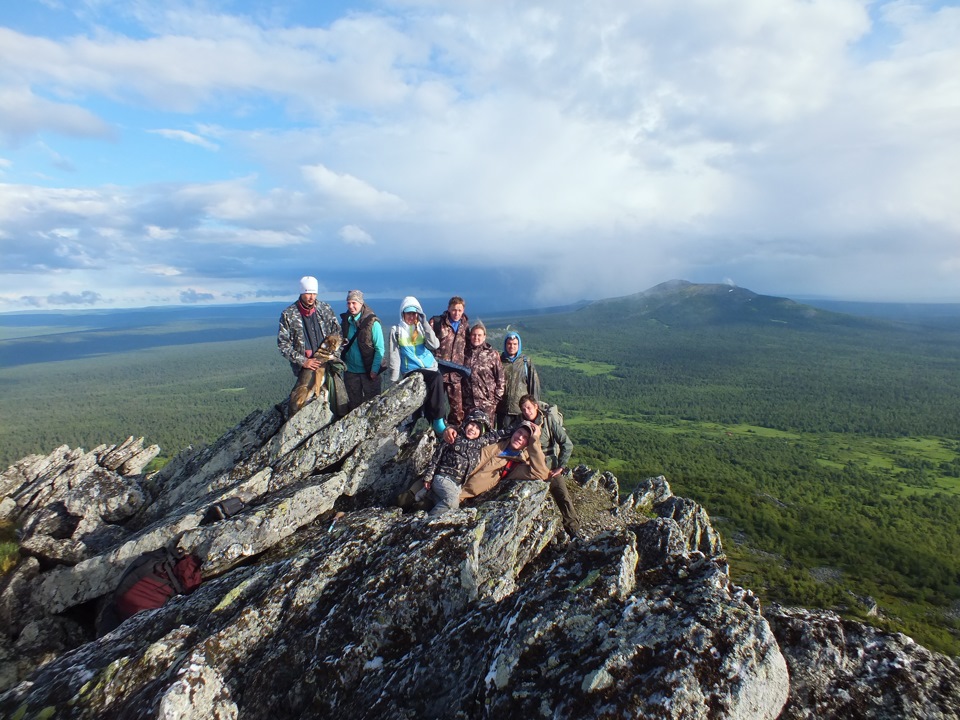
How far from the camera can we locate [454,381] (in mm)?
17516

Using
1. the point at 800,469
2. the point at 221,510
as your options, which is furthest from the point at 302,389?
the point at 800,469

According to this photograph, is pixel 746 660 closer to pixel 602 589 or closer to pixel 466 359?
pixel 602 589

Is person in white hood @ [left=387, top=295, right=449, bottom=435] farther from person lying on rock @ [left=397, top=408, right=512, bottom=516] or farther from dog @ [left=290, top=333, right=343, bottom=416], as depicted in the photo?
person lying on rock @ [left=397, top=408, right=512, bottom=516]

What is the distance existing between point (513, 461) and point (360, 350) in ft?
25.2

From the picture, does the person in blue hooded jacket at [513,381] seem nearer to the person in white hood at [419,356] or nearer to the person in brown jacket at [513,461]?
the person in white hood at [419,356]

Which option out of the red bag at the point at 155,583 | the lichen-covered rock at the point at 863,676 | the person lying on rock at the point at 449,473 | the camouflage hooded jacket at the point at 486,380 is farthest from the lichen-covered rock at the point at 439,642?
the camouflage hooded jacket at the point at 486,380

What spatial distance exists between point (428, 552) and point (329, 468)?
29.0 ft

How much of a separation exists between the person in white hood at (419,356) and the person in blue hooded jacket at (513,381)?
2221 mm

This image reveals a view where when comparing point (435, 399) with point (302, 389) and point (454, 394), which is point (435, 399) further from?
point (302, 389)

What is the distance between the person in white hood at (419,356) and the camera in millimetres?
17438

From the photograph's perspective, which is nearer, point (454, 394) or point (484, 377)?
point (484, 377)

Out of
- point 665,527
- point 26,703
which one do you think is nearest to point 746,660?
point 665,527

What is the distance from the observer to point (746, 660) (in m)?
5.77

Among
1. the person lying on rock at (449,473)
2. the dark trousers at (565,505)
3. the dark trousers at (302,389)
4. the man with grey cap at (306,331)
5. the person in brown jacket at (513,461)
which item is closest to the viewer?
the person lying on rock at (449,473)
